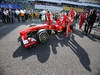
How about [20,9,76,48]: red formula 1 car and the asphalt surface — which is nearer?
the asphalt surface

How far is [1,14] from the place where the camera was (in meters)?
12.4

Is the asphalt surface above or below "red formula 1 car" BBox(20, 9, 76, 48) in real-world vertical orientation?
below

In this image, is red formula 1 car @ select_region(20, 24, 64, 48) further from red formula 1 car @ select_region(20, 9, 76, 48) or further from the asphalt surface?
the asphalt surface

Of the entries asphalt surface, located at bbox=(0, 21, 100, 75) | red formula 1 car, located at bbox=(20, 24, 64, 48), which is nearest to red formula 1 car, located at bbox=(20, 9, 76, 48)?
red formula 1 car, located at bbox=(20, 24, 64, 48)

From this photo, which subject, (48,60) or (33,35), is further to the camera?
(33,35)

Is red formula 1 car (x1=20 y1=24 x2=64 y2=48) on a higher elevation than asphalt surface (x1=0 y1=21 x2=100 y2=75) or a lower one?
higher

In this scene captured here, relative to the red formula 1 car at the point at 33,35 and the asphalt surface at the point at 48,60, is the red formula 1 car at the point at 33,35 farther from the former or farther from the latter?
the asphalt surface at the point at 48,60

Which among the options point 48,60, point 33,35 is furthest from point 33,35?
point 48,60

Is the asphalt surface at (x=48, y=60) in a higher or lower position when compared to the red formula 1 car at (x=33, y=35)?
lower

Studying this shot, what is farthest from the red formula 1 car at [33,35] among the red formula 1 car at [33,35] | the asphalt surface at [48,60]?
the asphalt surface at [48,60]

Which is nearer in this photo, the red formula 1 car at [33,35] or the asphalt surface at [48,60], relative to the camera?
the asphalt surface at [48,60]

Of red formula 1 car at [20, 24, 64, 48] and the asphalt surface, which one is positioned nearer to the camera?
the asphalt surface

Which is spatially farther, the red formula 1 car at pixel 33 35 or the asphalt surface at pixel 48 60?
the red formula 1 car at pixel 33 35

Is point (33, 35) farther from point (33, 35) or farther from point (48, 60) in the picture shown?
point (48, 60)
